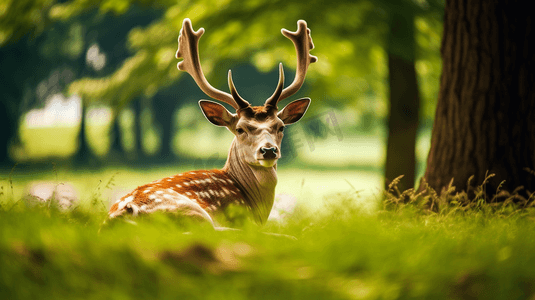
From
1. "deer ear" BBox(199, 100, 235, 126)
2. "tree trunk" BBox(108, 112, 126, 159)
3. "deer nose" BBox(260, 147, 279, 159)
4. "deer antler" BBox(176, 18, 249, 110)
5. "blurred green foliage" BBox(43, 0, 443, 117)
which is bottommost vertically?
"tree trunk" BBox(108, 112, 126, 159)

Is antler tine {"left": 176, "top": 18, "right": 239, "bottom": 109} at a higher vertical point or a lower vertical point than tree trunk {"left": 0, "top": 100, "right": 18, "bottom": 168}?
higher

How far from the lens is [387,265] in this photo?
1.96m

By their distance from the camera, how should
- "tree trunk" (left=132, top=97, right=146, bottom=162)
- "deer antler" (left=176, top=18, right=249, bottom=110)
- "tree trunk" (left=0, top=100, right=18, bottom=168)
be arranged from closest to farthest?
1. "deer antler" (left=176, top=18, right=249, bottom=110)
2. "tree trunk" (left=0, top=100, right=18, bottom=168)
3. "tree trunk" (left=132, top=97, right=146, bottom=162)

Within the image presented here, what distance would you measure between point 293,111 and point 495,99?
1997mm

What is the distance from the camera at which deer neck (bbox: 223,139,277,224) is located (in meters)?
4.34

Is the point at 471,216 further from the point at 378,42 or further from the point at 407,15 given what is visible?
the point at 378,42

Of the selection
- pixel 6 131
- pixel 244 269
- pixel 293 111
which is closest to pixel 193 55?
pixel 293 111

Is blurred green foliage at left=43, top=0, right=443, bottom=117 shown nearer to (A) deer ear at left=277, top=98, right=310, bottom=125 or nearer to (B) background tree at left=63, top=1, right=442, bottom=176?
(B) background tree at left=63, top=1, right=442, bottom=176

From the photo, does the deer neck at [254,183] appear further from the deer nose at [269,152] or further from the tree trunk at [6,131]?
the tree trunk at [6,131]

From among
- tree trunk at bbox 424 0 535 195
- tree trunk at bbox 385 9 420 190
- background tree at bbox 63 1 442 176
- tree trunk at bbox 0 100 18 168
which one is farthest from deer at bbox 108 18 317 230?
tree trunk at bbox 0 100 18 168

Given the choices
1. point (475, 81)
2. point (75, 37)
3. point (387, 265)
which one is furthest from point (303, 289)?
point (75, 37)

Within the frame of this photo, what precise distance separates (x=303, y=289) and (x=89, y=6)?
6.21 meters

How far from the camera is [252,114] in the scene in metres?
4.28

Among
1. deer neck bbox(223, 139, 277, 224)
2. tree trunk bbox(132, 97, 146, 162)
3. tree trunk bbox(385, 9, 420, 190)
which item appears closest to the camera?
deer neck bbox(223, 139, 277, 224)
